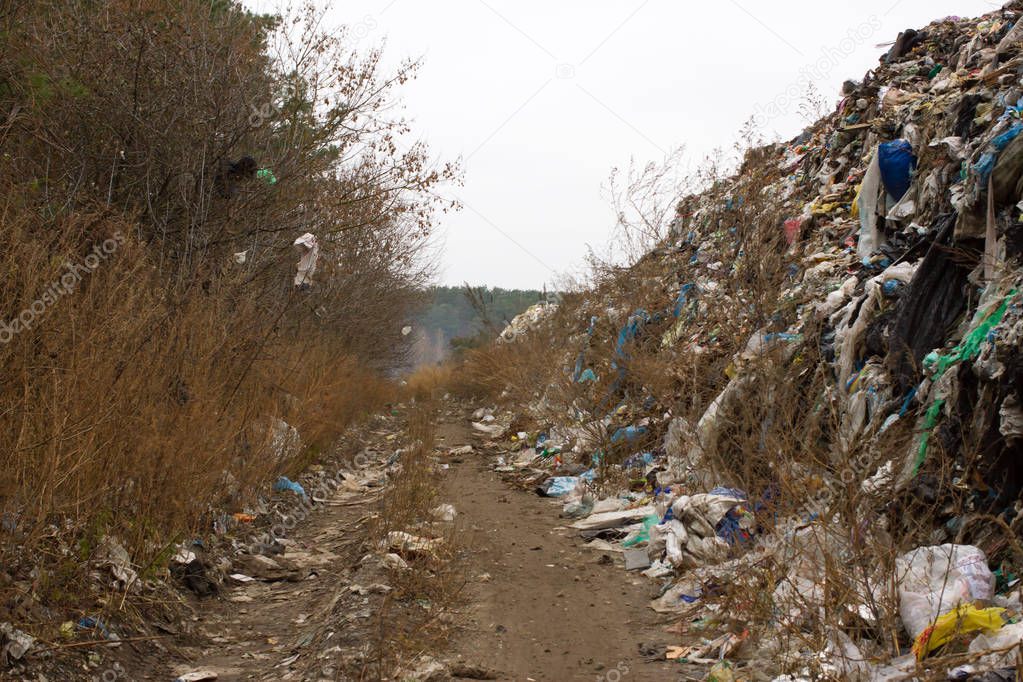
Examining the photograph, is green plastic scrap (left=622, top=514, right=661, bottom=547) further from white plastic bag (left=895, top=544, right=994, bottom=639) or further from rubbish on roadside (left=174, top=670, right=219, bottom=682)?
rubbish on roadside (left=174, top=670, right=219, bottom=682)

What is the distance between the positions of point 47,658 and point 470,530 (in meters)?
3.29

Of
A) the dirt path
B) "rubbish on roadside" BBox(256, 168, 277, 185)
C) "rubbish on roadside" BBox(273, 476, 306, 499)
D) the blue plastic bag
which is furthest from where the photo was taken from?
"rubbish on roadside" BBox(256, 168, 277, 185)

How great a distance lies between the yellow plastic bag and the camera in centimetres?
269

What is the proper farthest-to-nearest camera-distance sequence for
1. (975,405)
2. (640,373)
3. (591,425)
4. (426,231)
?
(426,231) < (591,425) < (640,373) < (975,405)

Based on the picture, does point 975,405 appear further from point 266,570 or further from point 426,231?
point 426,231

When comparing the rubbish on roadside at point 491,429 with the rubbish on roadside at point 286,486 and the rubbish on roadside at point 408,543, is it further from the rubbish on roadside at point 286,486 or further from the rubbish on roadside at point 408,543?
the rubbish on roadside at point 408,543

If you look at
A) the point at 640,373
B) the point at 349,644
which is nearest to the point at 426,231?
the point at 640,373

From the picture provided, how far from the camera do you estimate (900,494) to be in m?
3.87

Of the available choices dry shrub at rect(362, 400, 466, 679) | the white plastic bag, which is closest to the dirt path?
dry shrub at rect(362, 400, 466, 679)

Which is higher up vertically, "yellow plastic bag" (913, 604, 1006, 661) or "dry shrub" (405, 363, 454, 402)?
"dry shrub" (405, 363, 454, 402)

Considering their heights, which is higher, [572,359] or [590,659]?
[572,359]

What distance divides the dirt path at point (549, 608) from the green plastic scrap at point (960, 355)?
1.54m

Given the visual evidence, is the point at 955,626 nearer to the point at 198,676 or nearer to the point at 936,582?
the point at 936,582

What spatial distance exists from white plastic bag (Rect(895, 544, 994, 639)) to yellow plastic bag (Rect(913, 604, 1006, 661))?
0.40 feet
